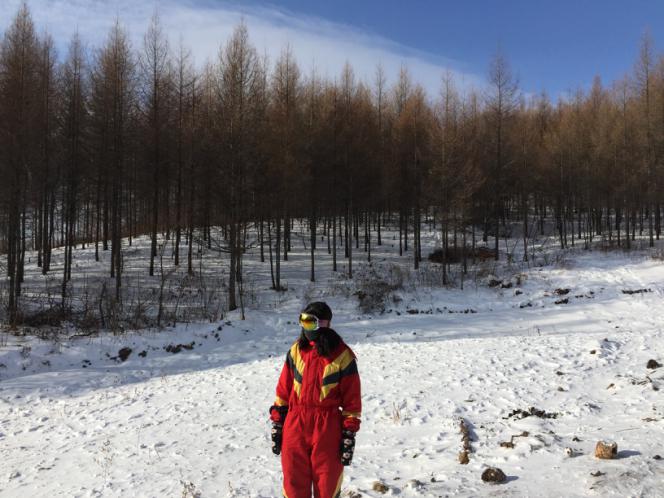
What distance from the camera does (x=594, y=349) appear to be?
33.6ft

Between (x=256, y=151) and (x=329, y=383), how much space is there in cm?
1560

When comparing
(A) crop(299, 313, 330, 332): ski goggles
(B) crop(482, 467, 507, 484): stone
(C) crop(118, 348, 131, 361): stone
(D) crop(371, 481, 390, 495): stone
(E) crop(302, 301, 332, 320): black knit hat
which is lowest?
(C) crop(118, 348, 131, 361): stone

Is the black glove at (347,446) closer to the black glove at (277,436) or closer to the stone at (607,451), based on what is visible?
the black glove at (277,436)

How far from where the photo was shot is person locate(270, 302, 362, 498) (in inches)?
130

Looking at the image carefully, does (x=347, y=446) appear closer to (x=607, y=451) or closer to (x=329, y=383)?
(x=329, y=383)

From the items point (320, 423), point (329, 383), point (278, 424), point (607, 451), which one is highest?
point (329, 383)

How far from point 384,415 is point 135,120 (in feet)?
66.9

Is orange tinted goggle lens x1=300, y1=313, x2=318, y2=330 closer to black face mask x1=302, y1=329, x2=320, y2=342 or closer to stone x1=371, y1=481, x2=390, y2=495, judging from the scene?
black face mask x1=302, y1=329, x2=320, y2=342

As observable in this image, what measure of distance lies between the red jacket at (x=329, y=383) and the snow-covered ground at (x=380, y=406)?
1.84 meters

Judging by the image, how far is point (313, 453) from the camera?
331 centimetres

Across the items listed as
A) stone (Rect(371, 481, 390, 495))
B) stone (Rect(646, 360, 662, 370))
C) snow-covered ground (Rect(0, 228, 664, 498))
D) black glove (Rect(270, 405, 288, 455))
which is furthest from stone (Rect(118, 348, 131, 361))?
stone (Rect(646, 360, 662, 370))

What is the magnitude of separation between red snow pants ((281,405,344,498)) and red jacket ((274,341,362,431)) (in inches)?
2.9

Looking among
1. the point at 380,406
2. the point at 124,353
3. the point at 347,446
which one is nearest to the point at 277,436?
the point at 347,446

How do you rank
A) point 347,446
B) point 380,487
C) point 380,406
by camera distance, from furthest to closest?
point 380,406 → point 380,487 → point 347,446
